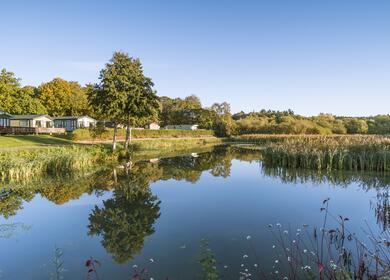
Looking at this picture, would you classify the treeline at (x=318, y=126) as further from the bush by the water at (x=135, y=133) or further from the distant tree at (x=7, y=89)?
the distant tree at (x=7, y=89)

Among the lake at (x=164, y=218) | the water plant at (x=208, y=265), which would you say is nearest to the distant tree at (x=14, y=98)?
the lake at (x=164, y=218)

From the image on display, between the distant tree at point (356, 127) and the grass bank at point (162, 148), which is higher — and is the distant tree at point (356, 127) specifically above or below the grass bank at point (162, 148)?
above

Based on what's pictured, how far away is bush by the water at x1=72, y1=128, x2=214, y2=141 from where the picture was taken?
3706 cm

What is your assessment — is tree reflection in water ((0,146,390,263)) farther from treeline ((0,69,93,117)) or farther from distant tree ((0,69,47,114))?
treeline ((0,69,93,117))

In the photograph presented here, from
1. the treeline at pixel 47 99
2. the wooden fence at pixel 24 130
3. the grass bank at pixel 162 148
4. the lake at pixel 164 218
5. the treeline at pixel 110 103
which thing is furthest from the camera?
the treeline at pixel 47 99

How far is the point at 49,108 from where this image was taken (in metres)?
62.1

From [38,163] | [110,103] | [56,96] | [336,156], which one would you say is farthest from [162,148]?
[56,96]

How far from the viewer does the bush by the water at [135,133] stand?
37.1m

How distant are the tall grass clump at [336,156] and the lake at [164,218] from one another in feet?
5.58

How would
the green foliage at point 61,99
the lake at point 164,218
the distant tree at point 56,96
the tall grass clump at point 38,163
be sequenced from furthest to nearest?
1. the green foliage at point 61,99
2. the distant tree at point 56,96
3. the tall grass clump at point 38,163
4. the lake at point 164,218

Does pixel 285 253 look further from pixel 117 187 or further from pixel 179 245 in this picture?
pixel 117 187

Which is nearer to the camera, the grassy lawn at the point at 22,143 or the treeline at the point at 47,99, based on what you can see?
the grassy lawn at the point at 22,143

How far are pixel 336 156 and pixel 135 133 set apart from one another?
33.9 m

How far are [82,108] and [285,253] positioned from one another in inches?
2446
